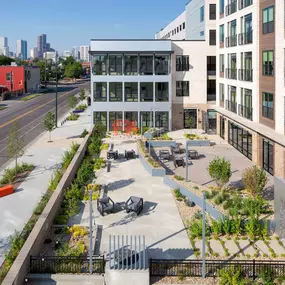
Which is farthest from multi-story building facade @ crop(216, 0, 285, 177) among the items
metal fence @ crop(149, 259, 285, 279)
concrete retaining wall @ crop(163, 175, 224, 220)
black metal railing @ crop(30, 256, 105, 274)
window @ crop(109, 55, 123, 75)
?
black metal railing @ crop(30, 256, 105, 274)

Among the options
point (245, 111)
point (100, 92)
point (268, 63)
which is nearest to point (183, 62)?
point (100, 92)

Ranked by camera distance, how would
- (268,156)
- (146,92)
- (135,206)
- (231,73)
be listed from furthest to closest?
(146,92)
(231,73)
(268,156)
(135,206)

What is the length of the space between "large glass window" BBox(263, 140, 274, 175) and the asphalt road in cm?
1772

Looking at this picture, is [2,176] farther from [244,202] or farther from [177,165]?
[244,202]

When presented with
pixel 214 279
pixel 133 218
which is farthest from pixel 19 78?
pixel 214 279

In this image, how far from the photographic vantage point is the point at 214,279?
12930 mm

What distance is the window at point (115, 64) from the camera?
139ft

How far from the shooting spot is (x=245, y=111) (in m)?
31.8

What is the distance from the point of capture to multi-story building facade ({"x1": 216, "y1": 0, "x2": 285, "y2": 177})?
25.2 meters

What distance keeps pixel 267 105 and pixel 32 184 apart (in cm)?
1590

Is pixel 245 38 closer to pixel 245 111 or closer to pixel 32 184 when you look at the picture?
pixel 245 111

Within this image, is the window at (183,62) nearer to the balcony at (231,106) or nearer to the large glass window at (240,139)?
the balcony at (231,106)

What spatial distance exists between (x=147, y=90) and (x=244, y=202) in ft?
87.4

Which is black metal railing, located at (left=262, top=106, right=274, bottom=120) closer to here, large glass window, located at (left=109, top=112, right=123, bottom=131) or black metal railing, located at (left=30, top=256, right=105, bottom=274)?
black metal railing, located at (left=30, top=256, right=105, bottom=274)
